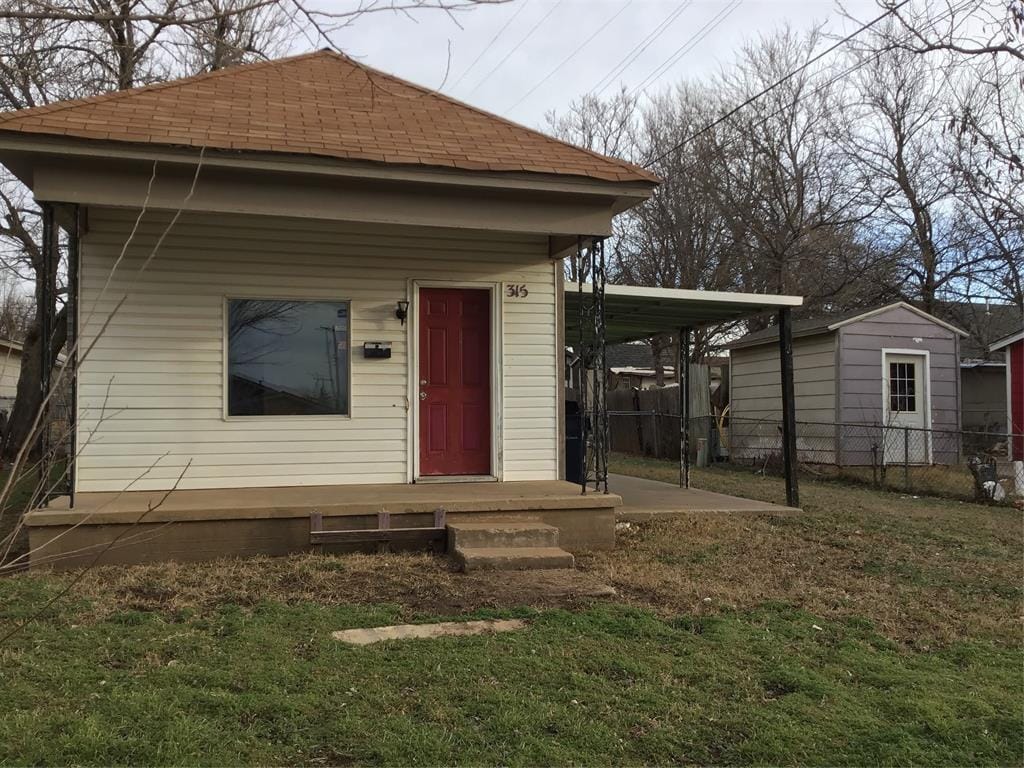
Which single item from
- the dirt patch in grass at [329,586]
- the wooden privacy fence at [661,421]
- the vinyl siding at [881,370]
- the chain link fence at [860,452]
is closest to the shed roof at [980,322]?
the chain link fence at [860,452]

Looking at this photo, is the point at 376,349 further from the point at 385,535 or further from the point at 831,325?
the point at 831,325

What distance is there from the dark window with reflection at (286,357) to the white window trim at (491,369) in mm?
662

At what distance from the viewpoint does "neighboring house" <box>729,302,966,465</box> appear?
14.6 meters

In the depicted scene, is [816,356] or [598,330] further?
[816,356]

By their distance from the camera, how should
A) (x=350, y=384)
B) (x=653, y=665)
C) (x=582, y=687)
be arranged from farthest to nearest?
(x=350, y=384)
(x=653, y=665)
(x=582, y=687)

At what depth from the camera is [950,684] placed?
3930mm

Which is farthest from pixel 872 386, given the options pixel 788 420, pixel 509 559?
pixel 509 559

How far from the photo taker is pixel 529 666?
157 inches

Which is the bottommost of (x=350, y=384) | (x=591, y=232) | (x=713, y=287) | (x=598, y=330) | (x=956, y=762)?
(x=956, y=762)

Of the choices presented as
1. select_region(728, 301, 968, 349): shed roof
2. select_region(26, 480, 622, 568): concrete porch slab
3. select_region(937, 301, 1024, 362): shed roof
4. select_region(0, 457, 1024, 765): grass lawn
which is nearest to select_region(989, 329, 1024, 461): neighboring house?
select_region(728, 301, 968, 349): shed roof

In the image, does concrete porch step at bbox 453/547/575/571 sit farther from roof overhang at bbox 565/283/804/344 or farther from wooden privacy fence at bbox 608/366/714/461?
wooden privacy fence at bbox 608/366/714/461

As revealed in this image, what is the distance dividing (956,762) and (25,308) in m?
44.0

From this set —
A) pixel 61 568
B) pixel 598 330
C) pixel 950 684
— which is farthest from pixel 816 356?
pixel 61 568

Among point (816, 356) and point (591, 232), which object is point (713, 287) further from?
point (591, 232)
